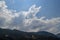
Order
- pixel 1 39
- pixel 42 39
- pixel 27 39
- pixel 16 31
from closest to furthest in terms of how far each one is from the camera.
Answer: pixel 1 39, pixel 27 39, pixel 42 39, pixel 16 31

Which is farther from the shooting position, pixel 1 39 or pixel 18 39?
pixel 18 39

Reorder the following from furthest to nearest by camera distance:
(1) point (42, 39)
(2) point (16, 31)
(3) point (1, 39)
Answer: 1. (2) point (16, 31)
2. (1) point (42, 39)
3. (3) point (1, 39)

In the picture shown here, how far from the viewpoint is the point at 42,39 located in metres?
116

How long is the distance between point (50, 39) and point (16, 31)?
35353mm

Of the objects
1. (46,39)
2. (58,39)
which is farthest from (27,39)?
(58,39)

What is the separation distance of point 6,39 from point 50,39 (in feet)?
131

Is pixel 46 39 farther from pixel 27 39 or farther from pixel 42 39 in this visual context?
pixel 27 39

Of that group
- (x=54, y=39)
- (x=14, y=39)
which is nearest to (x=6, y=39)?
(x=14, y=39)

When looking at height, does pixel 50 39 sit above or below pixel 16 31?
below

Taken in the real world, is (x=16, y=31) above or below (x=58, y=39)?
above

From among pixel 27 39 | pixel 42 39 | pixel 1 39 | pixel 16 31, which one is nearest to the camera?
pixel 1 39

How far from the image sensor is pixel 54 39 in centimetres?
11781

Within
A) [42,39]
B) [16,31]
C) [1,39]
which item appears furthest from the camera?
[16,31]

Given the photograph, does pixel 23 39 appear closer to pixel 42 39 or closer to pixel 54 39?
pixel 42 39
